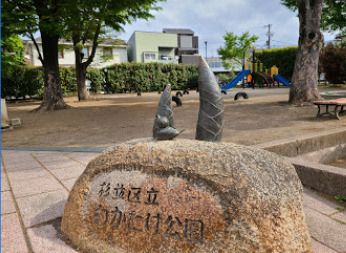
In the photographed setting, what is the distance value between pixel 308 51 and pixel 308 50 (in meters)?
0.04

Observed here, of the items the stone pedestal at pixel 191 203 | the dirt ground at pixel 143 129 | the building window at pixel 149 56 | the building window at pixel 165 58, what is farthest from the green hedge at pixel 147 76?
the stone pedestal at pixel 191 203

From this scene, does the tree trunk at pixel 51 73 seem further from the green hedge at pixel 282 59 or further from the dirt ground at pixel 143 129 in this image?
the green hedge at pixel 282 59

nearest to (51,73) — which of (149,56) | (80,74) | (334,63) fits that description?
(80,74)

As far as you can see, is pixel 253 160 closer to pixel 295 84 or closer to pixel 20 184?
pixel 20 184

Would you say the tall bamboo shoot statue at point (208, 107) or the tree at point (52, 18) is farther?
the tree at point (52, 18)

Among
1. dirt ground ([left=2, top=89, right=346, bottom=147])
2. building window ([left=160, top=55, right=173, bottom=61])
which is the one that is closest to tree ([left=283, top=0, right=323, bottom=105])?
dirt ground ([left=2, top=89, right=346, bottom=147])

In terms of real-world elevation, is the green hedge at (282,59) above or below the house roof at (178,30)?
below

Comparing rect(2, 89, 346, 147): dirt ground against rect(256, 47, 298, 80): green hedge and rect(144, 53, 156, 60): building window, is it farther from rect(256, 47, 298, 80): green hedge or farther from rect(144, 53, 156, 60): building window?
rect(144, 53, 156, 60): building window

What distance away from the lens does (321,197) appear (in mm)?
3373

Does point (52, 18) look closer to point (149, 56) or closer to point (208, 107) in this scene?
point (208, 107)

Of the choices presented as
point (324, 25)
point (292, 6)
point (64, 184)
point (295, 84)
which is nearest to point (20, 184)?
point (64, 184)

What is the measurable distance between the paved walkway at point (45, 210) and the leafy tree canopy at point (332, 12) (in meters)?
16.8

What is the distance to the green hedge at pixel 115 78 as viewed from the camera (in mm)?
21562

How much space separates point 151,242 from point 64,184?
212 cm
